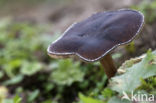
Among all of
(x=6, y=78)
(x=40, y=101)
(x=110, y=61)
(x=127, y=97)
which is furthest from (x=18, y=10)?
(x=127, y=97)

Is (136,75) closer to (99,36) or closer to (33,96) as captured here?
(99,36)

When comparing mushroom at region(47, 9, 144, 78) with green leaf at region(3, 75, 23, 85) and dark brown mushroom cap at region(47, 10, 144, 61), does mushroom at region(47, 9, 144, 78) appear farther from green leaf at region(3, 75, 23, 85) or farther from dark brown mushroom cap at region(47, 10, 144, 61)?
green leaf at region(3, 75, 23, 85)

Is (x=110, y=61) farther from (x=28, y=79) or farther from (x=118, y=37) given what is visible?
(x=28, y=79)

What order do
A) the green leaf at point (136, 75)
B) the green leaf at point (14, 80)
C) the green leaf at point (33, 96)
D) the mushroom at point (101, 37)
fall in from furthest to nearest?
the green leaf at point (14, 80), the green leaf at point (33, 96), the mushroom at point (101, 37), the green leaf at point (136, 75)

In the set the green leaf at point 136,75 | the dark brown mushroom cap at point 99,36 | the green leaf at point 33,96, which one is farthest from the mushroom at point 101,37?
the green leaf at point 33,96

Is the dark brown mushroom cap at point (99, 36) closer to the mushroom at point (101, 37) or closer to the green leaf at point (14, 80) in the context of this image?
the mushroom at point (101, 37)

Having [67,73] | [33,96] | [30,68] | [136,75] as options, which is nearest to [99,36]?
[136,75]
